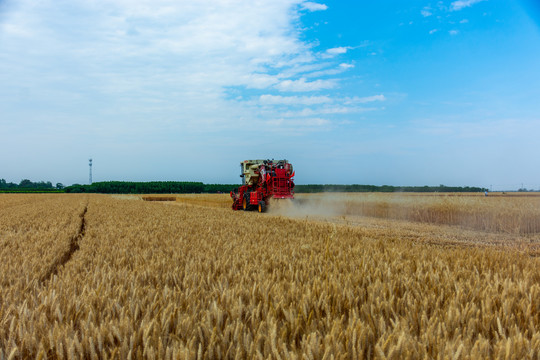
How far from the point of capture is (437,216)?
1608cm

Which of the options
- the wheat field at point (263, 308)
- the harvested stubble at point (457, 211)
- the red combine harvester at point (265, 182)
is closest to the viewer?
the wheat field at point (263, 308)

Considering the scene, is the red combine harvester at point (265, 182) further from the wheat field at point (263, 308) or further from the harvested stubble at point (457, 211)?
the wheat field at point (263, 308)

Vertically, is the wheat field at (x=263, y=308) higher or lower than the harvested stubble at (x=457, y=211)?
higher

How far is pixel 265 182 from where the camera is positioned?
61.1 ft

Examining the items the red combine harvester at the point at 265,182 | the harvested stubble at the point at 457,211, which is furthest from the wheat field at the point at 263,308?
the red combine harvester at the point at 265,182

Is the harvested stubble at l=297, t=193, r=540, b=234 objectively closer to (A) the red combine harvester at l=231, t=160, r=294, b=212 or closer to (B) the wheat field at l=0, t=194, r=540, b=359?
(A) the red combine harvester at l=231, t=160, r=294, b=212

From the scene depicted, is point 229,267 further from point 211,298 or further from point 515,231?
point 515,231

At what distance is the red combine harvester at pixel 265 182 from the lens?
1827cm

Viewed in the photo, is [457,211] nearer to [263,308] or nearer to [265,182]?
[265,182]

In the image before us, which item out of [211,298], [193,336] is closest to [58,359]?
[193,336]

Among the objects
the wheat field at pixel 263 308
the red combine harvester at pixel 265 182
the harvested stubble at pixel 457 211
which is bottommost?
the harvested stubble at pixel 457 211

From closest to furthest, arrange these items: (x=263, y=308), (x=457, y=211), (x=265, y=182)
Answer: (x=263, y=308) < (x=457, y=211) < (x=265, y=182)

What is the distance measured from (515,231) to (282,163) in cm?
1073

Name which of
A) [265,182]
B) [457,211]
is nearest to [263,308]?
[457,211]
